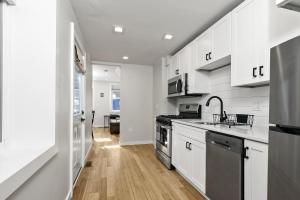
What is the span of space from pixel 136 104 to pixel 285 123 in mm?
4301

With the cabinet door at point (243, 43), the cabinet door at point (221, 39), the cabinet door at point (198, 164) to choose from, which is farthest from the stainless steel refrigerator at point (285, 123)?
the cabinet door at point (221, 39)

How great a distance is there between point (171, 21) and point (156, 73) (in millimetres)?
2387

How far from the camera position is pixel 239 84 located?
196cm

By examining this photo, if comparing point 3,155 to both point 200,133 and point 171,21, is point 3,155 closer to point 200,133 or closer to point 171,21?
point 200,133

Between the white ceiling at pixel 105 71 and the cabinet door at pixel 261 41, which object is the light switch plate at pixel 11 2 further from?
the white ceiling at pixel 105 71

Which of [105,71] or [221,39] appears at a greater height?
[105,71]

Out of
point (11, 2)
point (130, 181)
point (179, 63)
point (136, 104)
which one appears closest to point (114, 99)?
point (136, 104)

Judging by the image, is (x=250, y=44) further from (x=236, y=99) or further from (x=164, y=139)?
(x=164, y=139)

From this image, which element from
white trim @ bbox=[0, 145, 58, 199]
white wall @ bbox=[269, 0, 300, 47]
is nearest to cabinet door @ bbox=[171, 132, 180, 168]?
white wall @ bbox=[269, 0, 300, 47]

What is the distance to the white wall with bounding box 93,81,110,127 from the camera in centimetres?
900

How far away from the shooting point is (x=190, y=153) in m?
2.41

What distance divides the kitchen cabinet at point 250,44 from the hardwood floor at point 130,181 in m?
1.59

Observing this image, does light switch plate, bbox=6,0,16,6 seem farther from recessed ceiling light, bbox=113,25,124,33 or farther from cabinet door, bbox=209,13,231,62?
cabinet door, bbox=209,13,231,62

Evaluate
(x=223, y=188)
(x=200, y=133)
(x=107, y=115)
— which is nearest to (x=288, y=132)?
(x=223, y=188)
